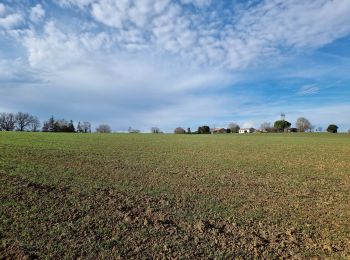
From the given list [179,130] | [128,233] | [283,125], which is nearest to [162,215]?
[128,233]

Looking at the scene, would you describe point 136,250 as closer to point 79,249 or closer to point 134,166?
point 79,249

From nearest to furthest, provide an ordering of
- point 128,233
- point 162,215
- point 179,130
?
point 128,233 → point 162,215 → point 179,130

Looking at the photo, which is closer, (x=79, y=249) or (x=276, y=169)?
(x=79, y=249)

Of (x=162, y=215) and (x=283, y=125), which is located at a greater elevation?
(x=283, y=125)

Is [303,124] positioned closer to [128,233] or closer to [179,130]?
[179,130]

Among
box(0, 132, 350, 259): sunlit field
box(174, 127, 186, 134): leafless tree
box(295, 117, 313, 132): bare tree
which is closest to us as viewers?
box(0, 132, 350, 259): sunlit field

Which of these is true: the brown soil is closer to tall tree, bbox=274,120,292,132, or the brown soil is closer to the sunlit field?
the sunlit field

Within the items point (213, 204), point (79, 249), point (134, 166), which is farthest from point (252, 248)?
point (134, 166)

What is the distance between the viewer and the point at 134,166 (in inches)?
671

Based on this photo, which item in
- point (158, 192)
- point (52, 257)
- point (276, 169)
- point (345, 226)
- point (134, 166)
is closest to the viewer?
point (52, 257)

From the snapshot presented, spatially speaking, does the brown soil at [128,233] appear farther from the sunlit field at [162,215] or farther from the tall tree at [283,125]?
the tall tree at [283,125]

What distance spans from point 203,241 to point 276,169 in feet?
41.8

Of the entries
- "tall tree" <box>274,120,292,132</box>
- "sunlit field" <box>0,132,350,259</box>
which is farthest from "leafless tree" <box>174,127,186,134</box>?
"sunlit field" <box>0,132,350,259</box>

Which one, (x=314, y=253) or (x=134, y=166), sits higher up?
(x=134, y=166)
